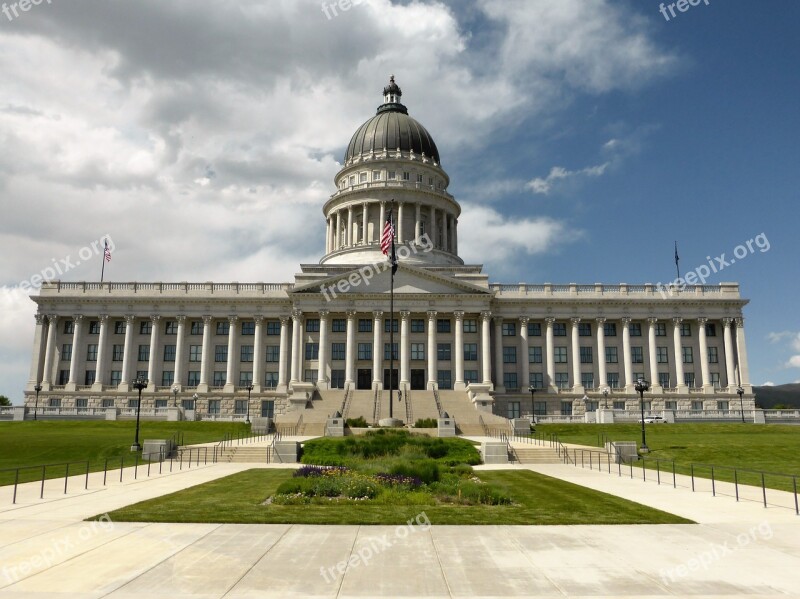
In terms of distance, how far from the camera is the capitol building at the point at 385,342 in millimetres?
76375

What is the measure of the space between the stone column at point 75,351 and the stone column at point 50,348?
2378mm

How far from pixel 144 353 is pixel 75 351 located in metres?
8.73

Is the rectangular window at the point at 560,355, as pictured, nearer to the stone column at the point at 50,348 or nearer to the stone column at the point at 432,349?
the stone column at the point at 432,349

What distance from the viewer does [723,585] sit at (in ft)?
34.8

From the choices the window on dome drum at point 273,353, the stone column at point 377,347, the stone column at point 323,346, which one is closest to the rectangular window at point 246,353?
the window on dome drum at point 273,353

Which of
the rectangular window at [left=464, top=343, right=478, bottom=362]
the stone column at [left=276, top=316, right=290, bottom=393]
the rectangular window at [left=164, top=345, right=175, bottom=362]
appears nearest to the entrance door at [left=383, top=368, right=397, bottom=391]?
the rectangular window at [left=464, top=343, right=478, bottom=362]

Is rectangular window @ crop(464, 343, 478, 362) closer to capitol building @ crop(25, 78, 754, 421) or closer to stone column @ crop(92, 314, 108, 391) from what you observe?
capitol building @ crop(25, 78, 754, 421)

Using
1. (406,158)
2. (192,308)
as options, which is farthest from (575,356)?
(192,308)

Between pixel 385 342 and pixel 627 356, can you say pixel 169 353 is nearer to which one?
pixel 385 342

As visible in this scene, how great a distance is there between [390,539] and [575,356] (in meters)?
69.2

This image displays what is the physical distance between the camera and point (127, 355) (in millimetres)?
79375

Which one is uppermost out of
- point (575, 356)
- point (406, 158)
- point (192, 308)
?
point (406, 158)

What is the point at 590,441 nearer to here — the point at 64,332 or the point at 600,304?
the point at 600,304

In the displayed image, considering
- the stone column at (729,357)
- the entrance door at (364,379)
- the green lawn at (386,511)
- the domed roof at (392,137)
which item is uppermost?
the domed roof at (392,137)
